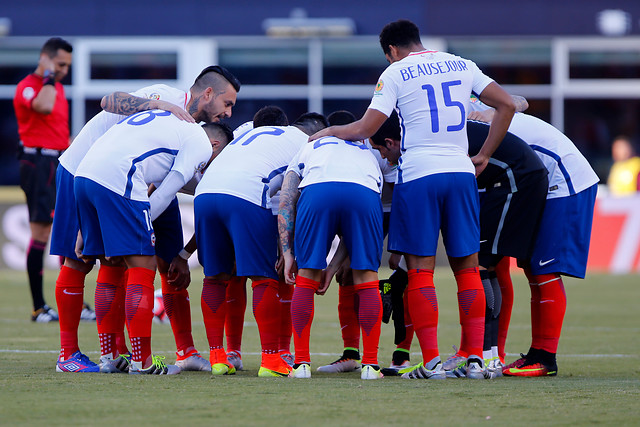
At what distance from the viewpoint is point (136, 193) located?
6066 millimetres

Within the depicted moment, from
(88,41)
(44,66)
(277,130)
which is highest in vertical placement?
(88,41)

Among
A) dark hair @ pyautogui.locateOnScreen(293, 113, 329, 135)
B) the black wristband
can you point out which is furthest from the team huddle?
the black wristband

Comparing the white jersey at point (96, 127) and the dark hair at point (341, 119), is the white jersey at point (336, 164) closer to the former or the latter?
the dark hair at point (341, 119)

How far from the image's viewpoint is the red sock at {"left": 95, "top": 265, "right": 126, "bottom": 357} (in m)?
6.27

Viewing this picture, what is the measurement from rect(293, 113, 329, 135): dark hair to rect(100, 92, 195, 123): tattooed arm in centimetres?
92

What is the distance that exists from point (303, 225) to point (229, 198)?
0.53 metres

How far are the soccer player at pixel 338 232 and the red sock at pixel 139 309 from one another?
846 mm

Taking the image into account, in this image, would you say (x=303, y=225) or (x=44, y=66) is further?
(x=44, y=66)

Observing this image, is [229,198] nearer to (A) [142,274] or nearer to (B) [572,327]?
(A) [142,274]

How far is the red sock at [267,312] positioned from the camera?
615 cm

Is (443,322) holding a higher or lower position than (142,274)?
lower

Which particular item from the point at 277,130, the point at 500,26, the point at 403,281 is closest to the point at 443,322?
the point at 403,281

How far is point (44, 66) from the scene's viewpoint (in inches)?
384

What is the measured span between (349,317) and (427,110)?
164 centimetres
